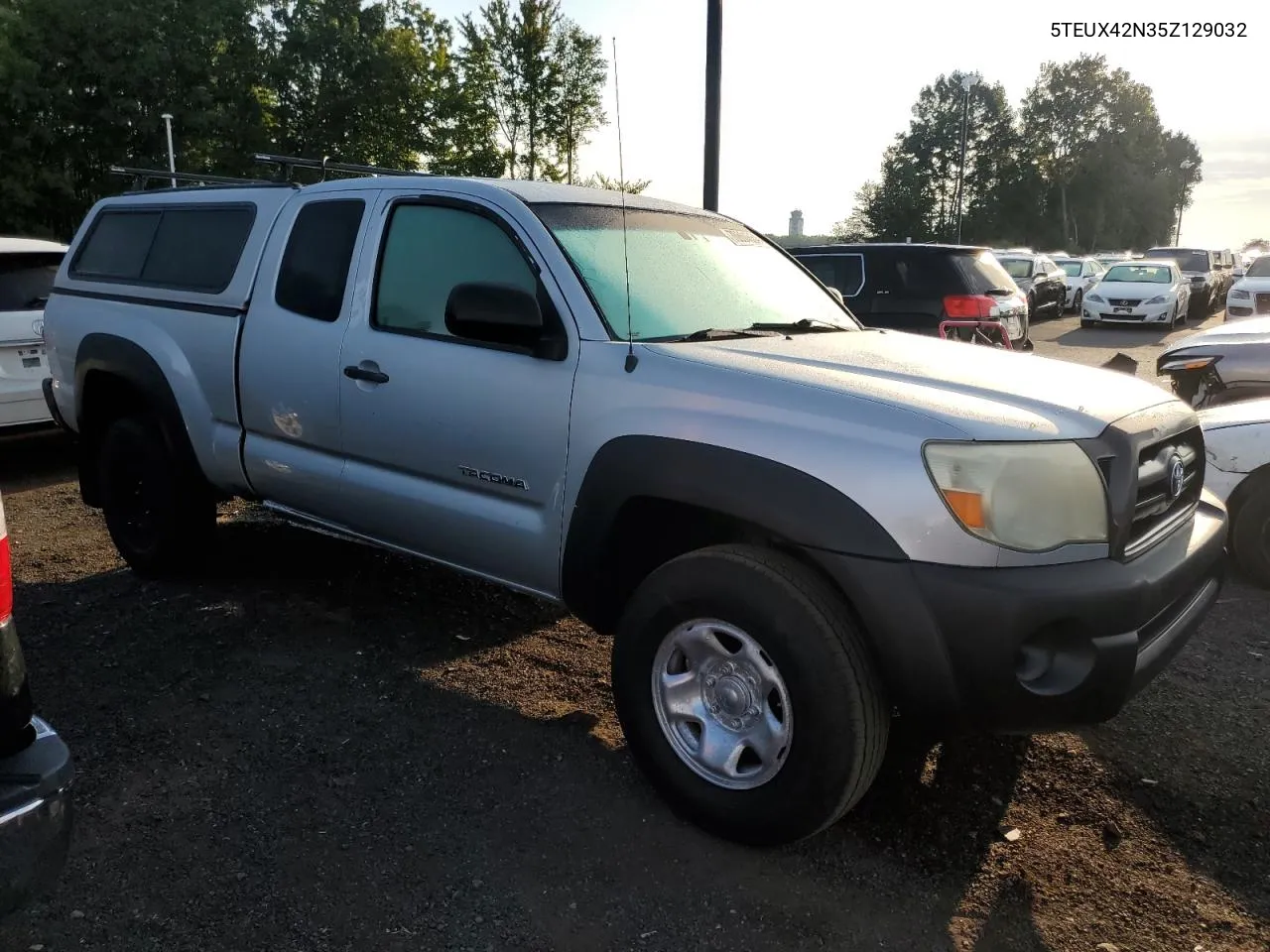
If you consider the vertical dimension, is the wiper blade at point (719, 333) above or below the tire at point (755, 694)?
above

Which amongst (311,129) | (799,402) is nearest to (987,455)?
(799,402)

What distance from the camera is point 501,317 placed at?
10.4 ft

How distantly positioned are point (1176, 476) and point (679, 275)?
1.77 m

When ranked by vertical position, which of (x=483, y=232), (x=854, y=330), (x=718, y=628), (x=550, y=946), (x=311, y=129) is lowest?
(x=550, y=946)

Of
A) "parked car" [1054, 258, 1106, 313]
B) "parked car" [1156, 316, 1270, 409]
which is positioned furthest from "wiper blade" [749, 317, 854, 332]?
"parked car" [1054, 258, 1106, 313]

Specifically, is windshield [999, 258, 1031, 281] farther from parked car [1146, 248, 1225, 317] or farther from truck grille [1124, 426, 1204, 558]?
truck grille [1124, 426, 1204, 558]

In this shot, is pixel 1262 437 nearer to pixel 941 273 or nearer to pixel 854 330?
pixel 854 330

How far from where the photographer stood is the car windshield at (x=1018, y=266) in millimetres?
22656

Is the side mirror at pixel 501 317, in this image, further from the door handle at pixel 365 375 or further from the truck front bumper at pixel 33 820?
the truck front bumper at pixel 33 820

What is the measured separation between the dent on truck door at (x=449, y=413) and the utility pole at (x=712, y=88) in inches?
216

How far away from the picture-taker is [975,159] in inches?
2913

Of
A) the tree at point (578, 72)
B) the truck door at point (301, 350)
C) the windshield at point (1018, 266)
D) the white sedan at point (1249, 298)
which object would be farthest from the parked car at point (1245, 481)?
the tree at point (578, 72)

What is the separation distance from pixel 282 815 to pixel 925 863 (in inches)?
73.4

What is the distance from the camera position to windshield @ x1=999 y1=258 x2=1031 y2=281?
891 inches
